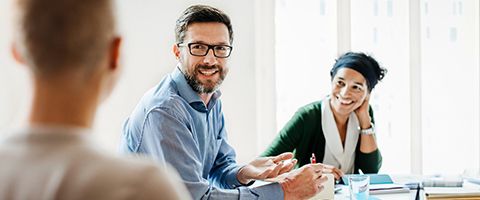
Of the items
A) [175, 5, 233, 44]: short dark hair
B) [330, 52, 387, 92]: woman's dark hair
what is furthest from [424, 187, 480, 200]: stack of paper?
[175, 5, 233, 44]: short dark hair

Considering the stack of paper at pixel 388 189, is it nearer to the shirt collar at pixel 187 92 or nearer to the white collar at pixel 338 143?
the white collar at pixel 338 143

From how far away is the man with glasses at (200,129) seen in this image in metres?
1.81

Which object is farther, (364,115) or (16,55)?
(364,115)

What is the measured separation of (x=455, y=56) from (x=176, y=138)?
2.53 meters

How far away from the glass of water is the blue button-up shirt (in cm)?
30

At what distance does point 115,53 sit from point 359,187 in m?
1.49

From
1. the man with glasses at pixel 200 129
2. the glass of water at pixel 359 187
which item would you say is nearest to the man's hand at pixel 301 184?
the man with glasses at pixel 200 129

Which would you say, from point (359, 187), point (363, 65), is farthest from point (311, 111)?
point (359, 187)

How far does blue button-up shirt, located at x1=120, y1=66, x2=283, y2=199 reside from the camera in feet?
5.90

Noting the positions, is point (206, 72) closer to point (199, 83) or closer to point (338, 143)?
point (199, 83)

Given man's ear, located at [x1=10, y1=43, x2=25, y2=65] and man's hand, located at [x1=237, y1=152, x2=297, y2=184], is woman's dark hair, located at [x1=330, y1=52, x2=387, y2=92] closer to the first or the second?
man's hand, located at [x1=237, y1=152, x2=297, y2=184]

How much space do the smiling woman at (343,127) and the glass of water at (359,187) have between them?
630 millimetres

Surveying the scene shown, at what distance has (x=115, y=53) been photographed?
2.50 feet

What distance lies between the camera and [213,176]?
2.24 metres
